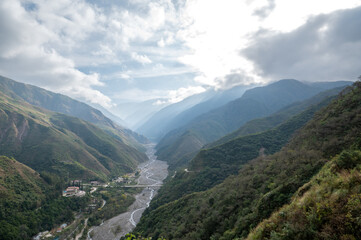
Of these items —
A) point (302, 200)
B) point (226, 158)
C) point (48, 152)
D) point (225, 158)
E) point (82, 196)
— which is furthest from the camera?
point (48, 152)

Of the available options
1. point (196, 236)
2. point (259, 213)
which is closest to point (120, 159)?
point (196, 236)

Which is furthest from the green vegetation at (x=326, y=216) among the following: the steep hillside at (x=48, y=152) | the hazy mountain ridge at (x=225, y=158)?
the steep hillside at (x=48, y=152)

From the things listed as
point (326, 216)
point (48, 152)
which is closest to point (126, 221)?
point (326, 216)

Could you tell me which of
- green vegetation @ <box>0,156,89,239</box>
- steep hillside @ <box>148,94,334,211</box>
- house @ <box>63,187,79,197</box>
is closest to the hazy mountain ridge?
steep hillside @ <box>148,94,334,211</box>

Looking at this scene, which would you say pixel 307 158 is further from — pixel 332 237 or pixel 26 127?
pixel 26 127

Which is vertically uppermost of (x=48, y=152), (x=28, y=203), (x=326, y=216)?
(x=48, y=152)

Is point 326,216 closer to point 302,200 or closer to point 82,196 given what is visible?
point 302,200
